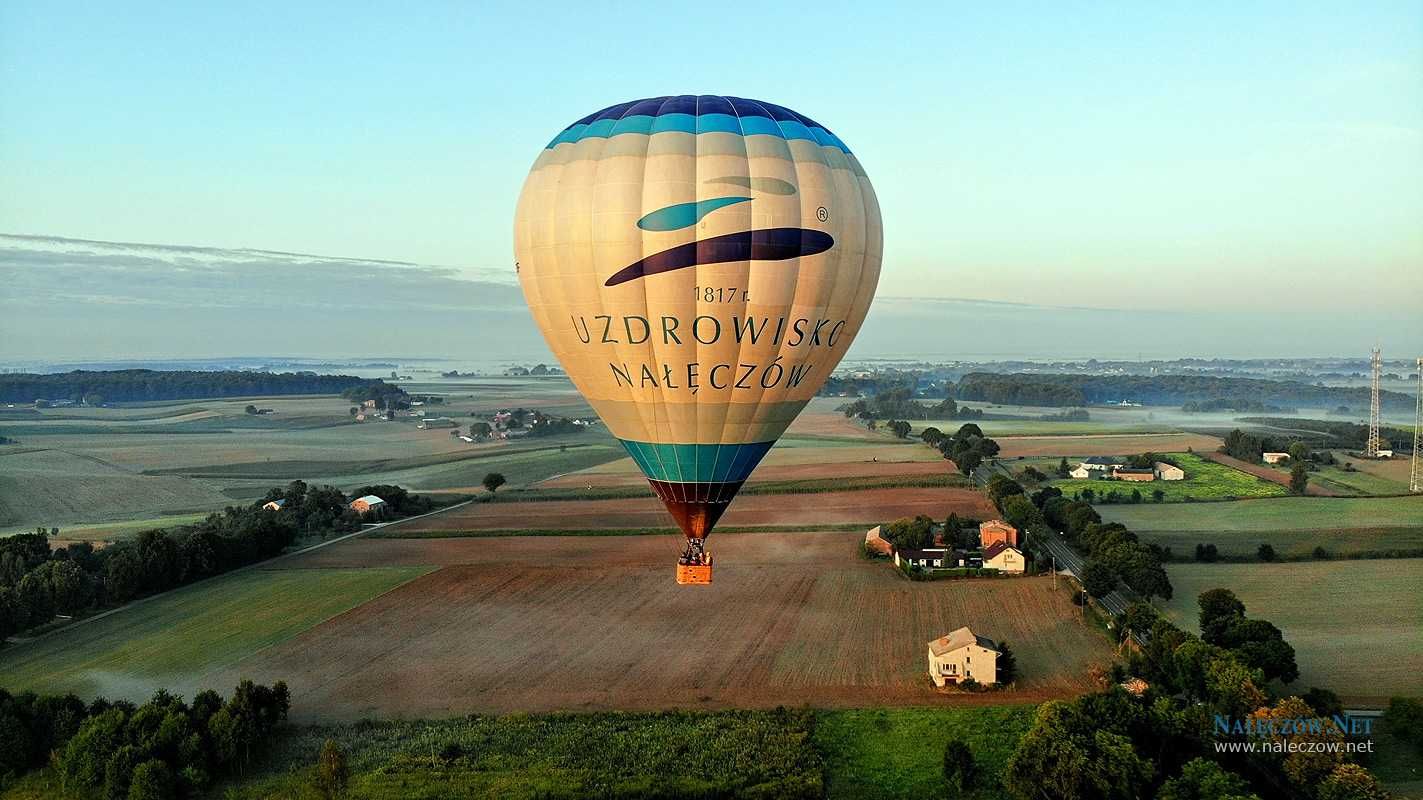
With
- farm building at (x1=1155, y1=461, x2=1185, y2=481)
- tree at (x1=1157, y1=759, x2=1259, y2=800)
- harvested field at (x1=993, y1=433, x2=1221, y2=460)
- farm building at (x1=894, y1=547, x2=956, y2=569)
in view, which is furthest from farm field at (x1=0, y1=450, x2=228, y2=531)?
farm building at (x1=1155, y1=461, x2=1185, y2=481)

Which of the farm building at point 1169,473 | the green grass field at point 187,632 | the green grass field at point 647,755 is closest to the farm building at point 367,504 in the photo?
the green grass field at point 187,632

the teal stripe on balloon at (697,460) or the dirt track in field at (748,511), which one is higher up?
the teal stripe on balloon at (697,460)

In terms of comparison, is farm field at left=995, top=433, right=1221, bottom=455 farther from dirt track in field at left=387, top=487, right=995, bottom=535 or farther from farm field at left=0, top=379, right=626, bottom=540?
farm field at left=0, top=379, right=626, bottom=540

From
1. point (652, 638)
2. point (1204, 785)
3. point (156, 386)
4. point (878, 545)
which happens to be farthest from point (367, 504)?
point (156, 386)

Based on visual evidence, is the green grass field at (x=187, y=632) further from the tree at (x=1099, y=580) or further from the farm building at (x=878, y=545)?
the tree at (x=1099, y=580)

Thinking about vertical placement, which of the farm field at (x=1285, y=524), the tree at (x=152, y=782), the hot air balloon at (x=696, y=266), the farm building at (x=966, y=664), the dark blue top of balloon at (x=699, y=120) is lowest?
the tree at (x=152, y=782)
